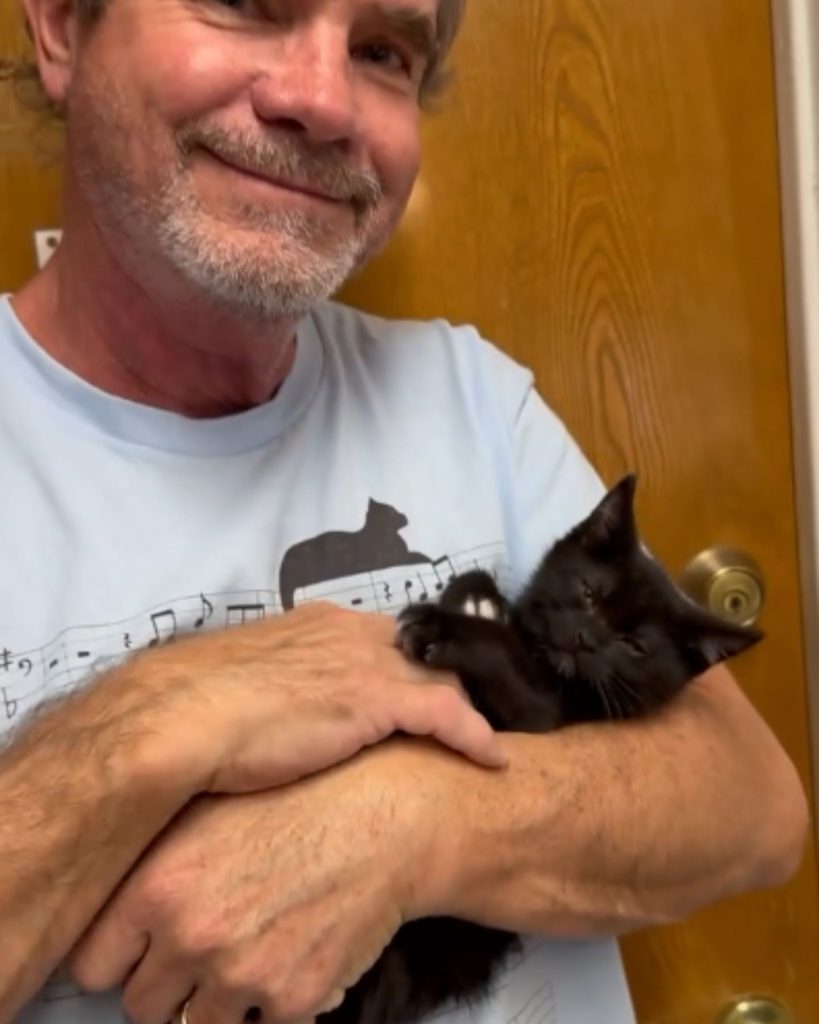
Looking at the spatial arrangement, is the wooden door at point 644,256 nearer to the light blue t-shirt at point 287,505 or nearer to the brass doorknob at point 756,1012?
the brass doorknob at point 756,1012

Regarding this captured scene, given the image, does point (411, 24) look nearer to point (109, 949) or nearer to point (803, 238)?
point (803, 238)

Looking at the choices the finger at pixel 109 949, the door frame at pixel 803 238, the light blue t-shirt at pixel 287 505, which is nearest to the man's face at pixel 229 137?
the light blue t-shirt at pixel 287 505

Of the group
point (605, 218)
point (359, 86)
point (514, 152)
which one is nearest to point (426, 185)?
point (514, 152)

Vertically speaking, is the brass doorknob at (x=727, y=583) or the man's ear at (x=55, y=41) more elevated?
the man's ear at (x=55, y=41)

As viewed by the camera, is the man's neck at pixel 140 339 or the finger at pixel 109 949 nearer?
the finger at pixel 109 949

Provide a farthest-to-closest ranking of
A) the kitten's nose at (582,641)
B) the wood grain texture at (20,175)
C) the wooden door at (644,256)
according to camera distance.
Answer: the wooden door at (644,256) → the wood grain texture at (20,175) → the kitten's nose at (582,641)

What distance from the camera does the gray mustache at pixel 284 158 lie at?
35.5 inches

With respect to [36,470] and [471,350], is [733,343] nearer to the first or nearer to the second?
[471,350]

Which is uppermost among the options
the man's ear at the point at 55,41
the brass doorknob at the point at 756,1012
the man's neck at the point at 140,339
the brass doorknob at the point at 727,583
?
the man's ear at the point at 55,41

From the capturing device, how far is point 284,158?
3.01 ft

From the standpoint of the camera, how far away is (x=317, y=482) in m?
1.03

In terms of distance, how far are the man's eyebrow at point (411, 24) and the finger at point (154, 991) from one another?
730mm

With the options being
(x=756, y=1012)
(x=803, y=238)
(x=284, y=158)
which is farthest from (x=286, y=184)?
(x=756, y=1012)

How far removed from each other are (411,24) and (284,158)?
19 centimetres
